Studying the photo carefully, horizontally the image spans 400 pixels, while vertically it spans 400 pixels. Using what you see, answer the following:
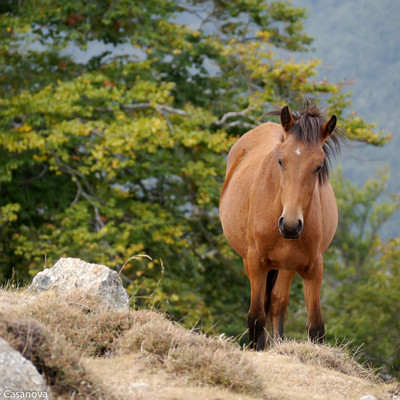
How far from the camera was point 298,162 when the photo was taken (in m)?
4.68

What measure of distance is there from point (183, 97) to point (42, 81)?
3.43m

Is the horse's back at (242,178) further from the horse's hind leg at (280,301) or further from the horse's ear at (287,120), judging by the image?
the horse's ear at (287,120)

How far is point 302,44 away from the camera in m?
15.4

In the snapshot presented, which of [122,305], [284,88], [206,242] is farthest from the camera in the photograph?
[206,242]

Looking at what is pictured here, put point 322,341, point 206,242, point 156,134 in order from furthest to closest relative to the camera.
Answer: point 206,242
point 156,134
point 322,341

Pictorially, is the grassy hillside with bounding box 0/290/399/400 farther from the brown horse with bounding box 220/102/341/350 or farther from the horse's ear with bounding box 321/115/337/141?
the horse's ear with bounding box 321/115/337/141

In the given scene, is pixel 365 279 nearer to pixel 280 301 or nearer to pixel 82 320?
pixel 280 301

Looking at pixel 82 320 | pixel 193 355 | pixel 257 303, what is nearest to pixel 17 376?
pixel 193 355

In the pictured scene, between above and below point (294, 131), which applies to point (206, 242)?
below

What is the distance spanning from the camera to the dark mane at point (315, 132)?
4.80 meters

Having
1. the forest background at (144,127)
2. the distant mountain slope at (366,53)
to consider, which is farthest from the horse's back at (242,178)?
the distant mountain slope at (366,53)

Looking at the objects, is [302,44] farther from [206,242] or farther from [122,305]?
[122,305]

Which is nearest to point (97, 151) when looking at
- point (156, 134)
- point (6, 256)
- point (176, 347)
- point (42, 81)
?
point (156, 134)

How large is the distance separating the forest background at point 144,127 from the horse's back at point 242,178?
4.42 metres
